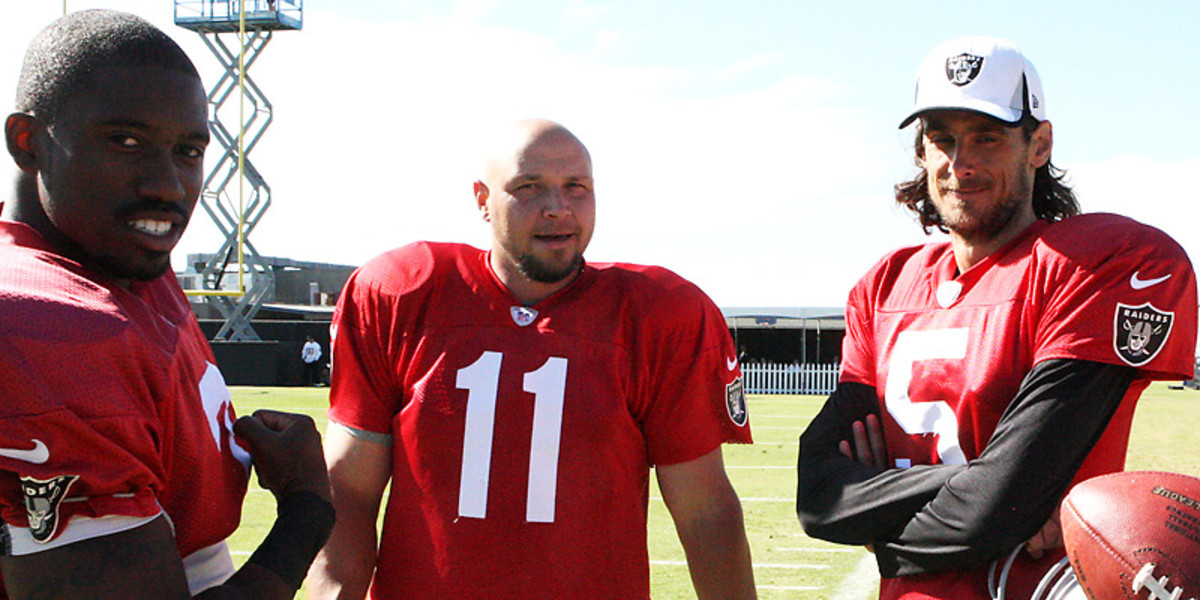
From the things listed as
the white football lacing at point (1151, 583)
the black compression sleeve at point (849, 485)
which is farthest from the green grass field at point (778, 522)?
the white football lacing at point (1151, 583)

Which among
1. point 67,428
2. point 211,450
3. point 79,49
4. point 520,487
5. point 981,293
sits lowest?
point 520,487

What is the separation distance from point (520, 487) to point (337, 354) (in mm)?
532

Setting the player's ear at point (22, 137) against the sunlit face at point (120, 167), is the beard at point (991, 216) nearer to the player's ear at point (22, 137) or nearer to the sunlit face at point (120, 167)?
the sunlit face at point (120, 167)

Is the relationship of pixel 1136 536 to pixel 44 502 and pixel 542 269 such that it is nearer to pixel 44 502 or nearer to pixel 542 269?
pixel 542 269

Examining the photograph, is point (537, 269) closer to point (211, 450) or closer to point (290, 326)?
point (211, 450)

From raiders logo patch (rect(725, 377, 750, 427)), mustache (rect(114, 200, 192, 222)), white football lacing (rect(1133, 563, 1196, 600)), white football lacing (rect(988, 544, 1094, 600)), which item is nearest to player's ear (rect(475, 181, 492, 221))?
raiders logo patch (rect(725, 377, 750, 427))

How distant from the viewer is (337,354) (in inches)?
95.3

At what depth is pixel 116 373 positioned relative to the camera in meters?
1.47

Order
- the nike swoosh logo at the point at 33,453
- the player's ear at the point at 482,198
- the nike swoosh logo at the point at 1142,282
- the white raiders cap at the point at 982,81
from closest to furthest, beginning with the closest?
the nike swoosh logo at the point at 33,453
the nike swoosh logo at the point at 1142,282
the white raiders cap at the point at 982,81
the player's ear at the point at 482,198

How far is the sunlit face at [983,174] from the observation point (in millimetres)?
2367

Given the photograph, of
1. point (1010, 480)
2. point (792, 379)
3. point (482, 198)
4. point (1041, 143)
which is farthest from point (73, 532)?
point (792, 379)

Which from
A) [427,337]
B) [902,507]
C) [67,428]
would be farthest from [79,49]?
[902,507]

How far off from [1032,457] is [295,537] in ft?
4.48

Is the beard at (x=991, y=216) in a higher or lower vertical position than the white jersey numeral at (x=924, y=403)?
higher
